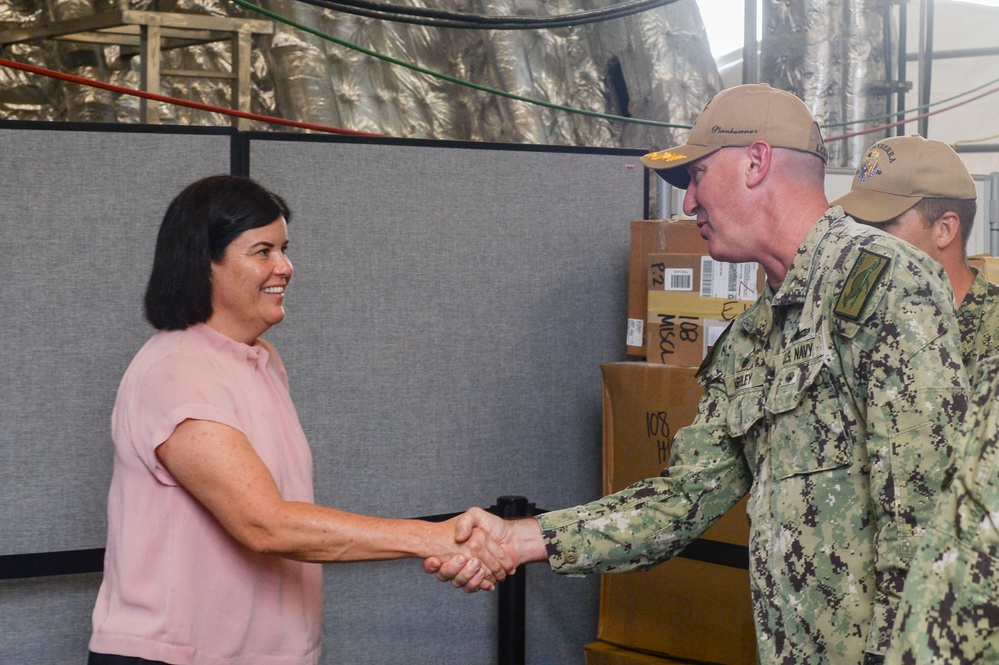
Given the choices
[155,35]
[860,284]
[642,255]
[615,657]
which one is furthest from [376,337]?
[155,35]

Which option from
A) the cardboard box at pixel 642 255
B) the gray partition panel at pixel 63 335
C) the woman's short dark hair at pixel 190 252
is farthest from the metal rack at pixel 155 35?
the woman's short dark hair at pixel 190 252

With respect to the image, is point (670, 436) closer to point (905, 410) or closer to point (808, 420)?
point (808, 420)

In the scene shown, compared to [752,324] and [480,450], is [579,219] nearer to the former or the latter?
[480,450]

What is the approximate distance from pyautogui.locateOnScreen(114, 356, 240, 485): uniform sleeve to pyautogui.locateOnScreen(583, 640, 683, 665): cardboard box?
128 centimetres

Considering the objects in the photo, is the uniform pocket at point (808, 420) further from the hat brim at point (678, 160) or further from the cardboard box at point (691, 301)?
the cardboard box at point (691, 301)

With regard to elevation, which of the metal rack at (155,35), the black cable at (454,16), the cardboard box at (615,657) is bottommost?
the cardboard box at (615,657)

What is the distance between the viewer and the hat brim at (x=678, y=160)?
166 centimetres

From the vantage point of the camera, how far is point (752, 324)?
1.67 meters

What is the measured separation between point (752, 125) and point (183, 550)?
104 centimetres

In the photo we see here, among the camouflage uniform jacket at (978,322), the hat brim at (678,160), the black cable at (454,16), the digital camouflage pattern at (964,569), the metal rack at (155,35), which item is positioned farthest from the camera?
the metal rack at (155,35)

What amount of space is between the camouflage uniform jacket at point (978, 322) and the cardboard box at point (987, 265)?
0.55 ft

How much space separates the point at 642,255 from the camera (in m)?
2.58

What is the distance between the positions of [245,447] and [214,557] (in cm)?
17

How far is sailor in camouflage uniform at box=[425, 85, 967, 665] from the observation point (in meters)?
1.30
